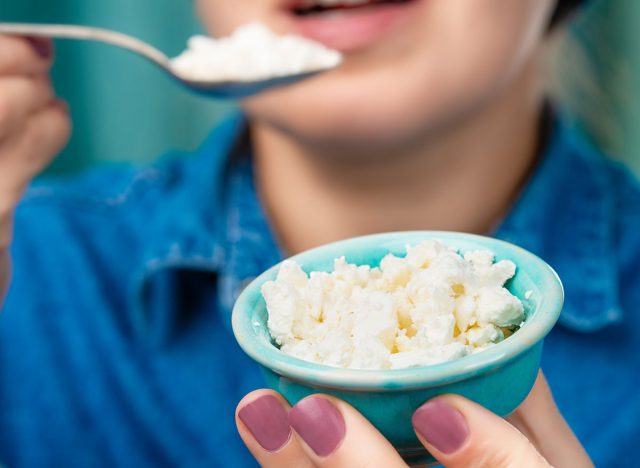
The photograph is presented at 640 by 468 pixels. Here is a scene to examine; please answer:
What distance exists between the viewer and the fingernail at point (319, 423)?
1.35ft

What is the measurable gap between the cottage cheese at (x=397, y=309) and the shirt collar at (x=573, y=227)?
0.49m

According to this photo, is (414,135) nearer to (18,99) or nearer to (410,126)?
(410,126)

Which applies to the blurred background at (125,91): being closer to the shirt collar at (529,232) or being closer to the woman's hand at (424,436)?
the shirt collar at (529,232)

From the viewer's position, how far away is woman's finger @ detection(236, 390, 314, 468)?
0.44m

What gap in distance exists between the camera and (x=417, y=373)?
1.25 ft

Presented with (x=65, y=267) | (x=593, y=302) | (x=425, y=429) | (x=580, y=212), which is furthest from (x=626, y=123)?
(x=425, y=429)

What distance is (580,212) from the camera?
101 cm

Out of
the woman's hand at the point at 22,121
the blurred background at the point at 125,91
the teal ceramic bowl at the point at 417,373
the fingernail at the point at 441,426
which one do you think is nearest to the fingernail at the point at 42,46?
the woman's hand at the point at 22,121

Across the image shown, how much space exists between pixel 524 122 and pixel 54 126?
1.86 feet

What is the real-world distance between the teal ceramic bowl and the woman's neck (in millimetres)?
422

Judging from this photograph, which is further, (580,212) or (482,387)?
(580,212)

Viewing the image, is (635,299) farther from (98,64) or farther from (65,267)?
(98,64)

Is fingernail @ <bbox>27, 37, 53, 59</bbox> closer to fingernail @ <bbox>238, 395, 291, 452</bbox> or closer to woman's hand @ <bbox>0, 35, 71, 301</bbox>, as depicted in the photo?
woman's hand @ <bbox>0, 35, 71, 301</bbox>

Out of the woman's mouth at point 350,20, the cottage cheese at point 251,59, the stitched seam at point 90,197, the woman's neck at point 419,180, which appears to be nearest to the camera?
the cottage cheese at point 251,59
